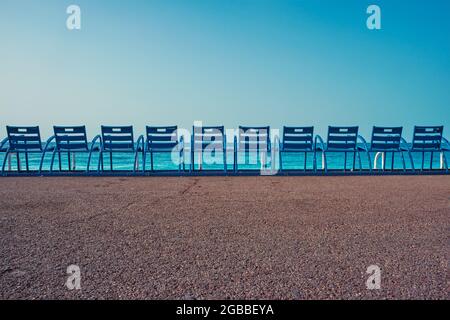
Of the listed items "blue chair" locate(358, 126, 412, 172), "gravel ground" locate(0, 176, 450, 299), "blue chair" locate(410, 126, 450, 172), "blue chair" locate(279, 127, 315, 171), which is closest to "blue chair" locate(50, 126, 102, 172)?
"gravel ground" locate(0, 176, 450, 299)

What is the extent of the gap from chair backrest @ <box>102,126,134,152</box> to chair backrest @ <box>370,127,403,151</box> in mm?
7010

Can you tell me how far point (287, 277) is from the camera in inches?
93.4

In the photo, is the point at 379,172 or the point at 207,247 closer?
the point at 207,247

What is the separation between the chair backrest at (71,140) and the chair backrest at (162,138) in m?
1.78

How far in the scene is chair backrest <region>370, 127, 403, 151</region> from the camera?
31.8 feet

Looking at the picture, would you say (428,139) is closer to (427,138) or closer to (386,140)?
Answer: (427,138)

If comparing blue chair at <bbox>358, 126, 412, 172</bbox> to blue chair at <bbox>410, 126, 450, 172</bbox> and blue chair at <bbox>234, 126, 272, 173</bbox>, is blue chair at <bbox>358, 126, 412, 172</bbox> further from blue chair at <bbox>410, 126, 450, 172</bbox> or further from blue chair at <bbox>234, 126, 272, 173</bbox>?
blue chair at <bbox>234, 126, 272, 173</bbox>

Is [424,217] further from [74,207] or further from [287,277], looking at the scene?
[74,207]

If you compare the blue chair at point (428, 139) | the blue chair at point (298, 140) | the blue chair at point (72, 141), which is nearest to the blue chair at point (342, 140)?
the blue chair at point (298, 140)

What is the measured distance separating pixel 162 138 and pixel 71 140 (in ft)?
8.40

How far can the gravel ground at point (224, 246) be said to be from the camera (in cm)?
221

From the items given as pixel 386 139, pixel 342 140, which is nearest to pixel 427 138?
pixel 386 139
